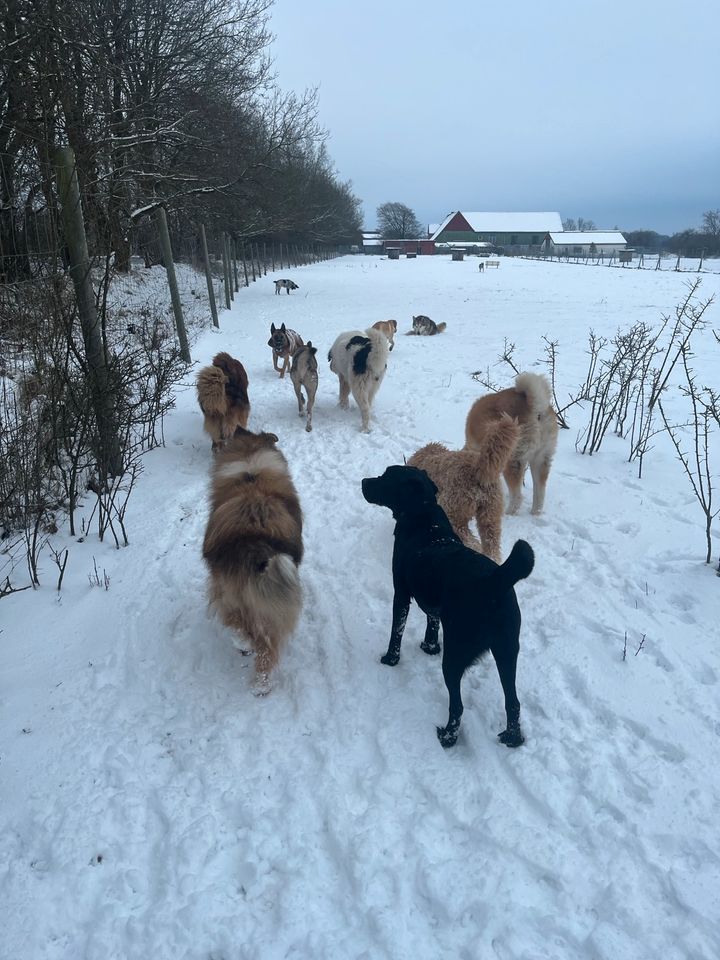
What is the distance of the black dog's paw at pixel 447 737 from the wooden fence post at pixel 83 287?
3742 mm

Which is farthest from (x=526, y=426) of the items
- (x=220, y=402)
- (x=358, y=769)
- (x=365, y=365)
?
(x=220, y=402)

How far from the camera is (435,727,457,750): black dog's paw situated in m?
2.75

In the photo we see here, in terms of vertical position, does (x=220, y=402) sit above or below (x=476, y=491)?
above

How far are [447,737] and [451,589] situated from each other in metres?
0.83

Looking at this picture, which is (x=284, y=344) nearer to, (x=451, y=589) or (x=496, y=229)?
(x=451, y=589)

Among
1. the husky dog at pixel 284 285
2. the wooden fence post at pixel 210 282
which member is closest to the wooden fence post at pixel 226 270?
the wooden fence post at pixel 210 282

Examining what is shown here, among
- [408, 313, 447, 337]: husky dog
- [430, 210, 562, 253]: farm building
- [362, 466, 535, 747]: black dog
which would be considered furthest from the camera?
[430, 210, 562, 253]: farm building

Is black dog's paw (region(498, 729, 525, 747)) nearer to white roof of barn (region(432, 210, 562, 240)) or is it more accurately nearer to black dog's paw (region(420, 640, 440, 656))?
black dog's paw (region(420, 640, 440, 656))

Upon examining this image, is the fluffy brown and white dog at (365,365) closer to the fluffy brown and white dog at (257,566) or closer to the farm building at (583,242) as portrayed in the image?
the fluffy brown and white dog at (257,566)

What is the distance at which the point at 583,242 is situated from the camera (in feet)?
263

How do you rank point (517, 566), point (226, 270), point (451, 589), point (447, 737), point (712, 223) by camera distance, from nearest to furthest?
point (517, 566) → point (451, 589) → point (447, 737) → point (226, 270) → point (712, 223)

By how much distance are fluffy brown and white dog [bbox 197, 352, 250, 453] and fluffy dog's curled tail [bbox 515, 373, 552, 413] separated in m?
3.69

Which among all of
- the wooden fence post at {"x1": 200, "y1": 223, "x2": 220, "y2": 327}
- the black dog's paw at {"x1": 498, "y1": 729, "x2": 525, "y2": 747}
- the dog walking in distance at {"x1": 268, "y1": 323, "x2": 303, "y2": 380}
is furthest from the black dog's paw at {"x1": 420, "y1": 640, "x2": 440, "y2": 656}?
the wooden fence post at {"x1": 200, "y1": 223, "x2": 220, "y2": 327}

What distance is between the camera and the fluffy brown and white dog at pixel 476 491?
12.5ft
